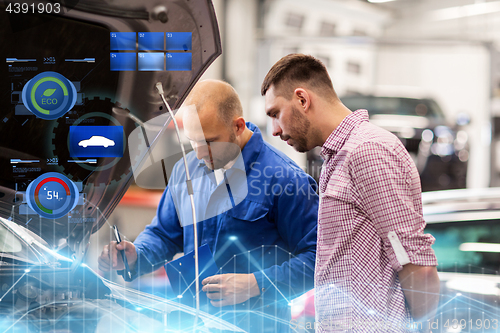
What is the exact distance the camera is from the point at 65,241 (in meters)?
1.01

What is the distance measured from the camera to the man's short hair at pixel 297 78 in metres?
1.08

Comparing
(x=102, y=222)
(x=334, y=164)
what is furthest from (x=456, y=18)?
(x=102, y=222)

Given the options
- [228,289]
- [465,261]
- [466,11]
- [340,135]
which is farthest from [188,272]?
[466,11]

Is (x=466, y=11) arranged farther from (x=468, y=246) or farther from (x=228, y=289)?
(x=228, y=289)

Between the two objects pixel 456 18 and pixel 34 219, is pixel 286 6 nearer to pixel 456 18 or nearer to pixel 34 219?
pixel 456 18

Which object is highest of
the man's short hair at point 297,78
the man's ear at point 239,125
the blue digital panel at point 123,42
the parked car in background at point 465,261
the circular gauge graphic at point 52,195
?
the blue digital panel at point 123,42

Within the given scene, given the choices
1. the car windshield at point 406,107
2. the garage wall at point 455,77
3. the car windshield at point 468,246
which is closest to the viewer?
the car windshield at point 468,246

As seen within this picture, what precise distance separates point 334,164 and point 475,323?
57 cm

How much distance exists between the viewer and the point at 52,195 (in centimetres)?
100

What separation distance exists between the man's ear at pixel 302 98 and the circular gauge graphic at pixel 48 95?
596 mm

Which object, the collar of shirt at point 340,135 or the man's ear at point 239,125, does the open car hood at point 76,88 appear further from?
the collar of shirt at point 340,135

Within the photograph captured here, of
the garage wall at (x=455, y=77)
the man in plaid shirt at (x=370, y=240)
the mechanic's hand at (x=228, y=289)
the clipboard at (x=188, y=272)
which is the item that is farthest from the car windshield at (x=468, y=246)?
the clipboard at (x=188, y=272)

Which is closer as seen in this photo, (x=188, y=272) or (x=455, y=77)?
(x=188, y=272)

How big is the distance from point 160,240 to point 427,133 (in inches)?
93.7
